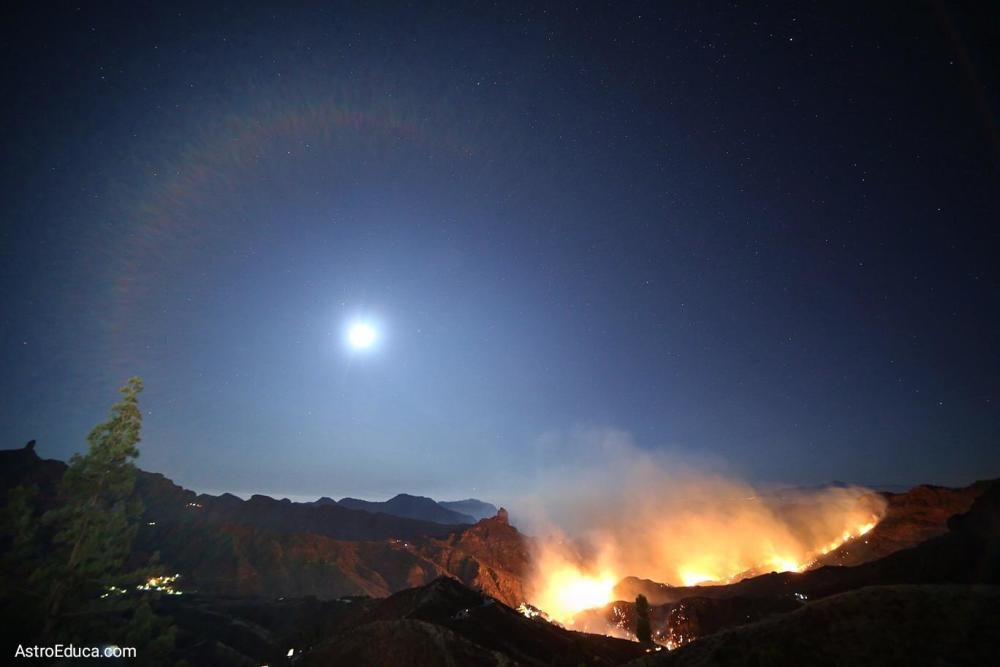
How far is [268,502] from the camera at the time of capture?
174 m

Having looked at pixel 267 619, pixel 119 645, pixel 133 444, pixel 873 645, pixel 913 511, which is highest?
pixel 913 511

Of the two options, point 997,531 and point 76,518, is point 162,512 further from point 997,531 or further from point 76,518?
point 997,531

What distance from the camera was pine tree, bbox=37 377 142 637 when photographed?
25141 mm

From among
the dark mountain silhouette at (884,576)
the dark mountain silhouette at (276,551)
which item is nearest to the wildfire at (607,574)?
the dark mountain silhouette at (276,551)

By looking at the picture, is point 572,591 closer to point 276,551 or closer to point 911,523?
point 911,523

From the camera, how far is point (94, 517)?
27109 millimetres

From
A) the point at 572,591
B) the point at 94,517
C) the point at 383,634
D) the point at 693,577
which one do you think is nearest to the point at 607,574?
the point at 572,591

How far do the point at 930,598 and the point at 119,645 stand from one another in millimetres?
44752

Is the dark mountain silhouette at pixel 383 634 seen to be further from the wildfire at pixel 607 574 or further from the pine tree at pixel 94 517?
the wildfire at pixel 607 574

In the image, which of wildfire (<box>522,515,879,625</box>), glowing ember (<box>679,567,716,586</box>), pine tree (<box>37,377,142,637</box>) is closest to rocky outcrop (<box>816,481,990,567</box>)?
wildfire (<box>522,515,879,625</box>)

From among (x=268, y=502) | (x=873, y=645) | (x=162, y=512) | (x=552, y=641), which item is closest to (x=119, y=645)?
(x=873, y=645)

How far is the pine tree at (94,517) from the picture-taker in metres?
25.1

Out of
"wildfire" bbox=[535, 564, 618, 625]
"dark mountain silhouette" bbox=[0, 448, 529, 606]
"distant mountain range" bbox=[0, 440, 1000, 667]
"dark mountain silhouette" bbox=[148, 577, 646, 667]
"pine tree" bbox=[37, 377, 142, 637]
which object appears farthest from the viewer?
"wildfire" bbox=[535, 564, 618, 625]

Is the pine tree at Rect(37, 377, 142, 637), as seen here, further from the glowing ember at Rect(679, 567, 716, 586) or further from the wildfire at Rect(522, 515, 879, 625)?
the glowing ember at Rect(679, 567, 716, 586)
